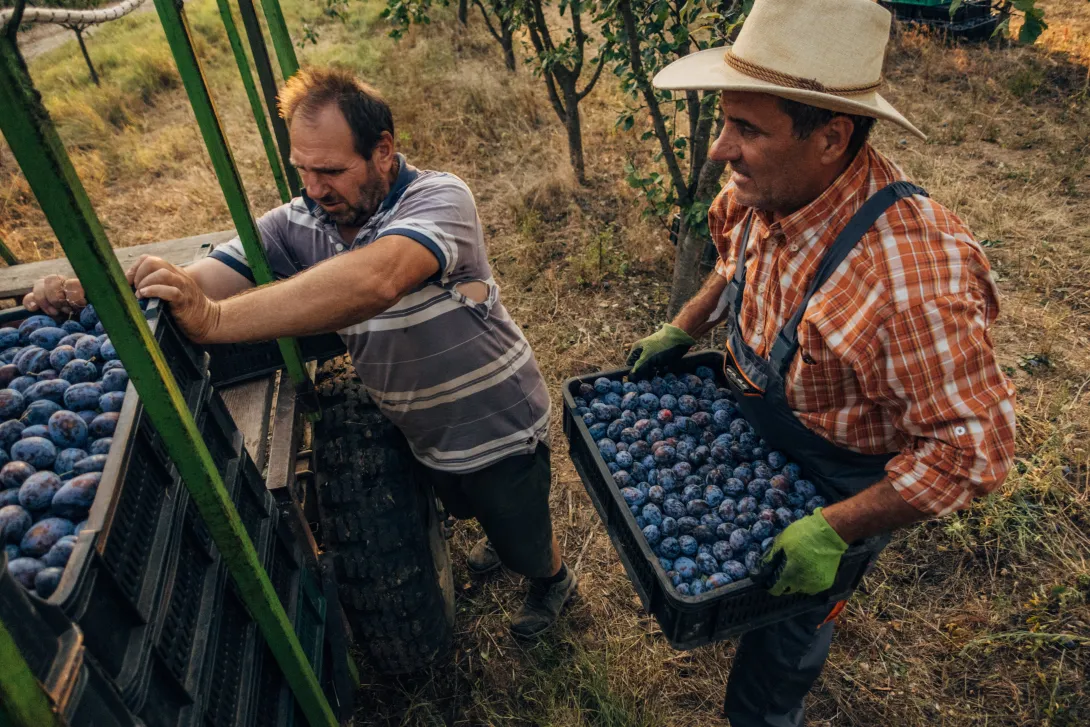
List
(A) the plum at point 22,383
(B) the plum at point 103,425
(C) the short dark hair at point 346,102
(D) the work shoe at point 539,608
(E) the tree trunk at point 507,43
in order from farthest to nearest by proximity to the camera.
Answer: (E) the tree trunk at point 507,43 < (D) the work shoe at point 539,608 < (C) the short dark hair at point 346,102 < (A) the plum at point 22,383 < (B) the plum at point 103,425

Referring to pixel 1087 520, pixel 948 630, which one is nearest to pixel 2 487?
pixel 948 630

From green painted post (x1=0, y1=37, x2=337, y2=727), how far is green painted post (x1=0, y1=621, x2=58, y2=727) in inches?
18.3

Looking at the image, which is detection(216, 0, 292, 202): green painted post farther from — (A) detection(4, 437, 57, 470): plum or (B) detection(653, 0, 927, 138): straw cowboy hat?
(B) detection(653, 0, 927, 138): straw cowboy hat

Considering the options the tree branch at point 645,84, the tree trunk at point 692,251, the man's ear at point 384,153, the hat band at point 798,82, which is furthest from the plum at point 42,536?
the tree branch at point 645,84

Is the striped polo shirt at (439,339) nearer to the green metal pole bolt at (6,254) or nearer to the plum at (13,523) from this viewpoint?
the plum at (13,523)

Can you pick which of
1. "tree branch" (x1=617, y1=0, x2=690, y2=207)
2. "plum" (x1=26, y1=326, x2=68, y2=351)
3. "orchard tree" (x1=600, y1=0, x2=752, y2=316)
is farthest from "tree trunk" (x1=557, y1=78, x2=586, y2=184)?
"plum" (x1=26, y1=326, x2=68, y2=351)

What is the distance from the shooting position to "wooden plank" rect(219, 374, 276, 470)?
85.1 inches

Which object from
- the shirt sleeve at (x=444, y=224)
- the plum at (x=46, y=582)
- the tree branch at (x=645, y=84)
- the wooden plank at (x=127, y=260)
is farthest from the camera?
the tree branch at (x=645, y=84)

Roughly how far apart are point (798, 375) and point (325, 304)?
1282 millimetres

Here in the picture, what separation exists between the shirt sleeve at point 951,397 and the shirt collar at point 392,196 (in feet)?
4.87

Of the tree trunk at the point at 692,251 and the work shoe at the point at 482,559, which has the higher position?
the tree trunk at the point at 692,251

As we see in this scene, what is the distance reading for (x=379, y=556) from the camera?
7.23 feet

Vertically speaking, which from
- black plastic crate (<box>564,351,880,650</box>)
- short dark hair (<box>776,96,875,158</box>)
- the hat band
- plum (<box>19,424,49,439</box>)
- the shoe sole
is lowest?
the shoe sole

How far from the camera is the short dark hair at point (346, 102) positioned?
2008 millimetres
